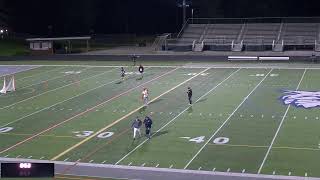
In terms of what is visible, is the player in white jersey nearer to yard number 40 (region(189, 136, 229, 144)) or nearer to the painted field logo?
the painted field logo

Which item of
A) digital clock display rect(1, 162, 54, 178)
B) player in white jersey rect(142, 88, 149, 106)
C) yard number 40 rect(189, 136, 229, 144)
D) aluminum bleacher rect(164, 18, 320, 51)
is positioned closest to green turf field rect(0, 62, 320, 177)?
yard number 40 rect(189, 136, 229, 144)

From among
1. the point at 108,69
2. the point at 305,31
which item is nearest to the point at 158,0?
the point at 305,31

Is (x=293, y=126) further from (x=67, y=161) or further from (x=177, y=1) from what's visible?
(x=177, y=1)

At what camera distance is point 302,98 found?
1244 inches

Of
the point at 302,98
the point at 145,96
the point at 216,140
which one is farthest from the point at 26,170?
the point at 302,98

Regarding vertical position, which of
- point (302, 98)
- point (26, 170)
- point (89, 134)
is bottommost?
point (89, 134)

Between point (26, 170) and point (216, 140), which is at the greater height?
point (26, 170)

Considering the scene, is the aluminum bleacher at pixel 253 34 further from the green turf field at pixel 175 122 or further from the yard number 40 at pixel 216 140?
the yard number 40 at pixel 216 140

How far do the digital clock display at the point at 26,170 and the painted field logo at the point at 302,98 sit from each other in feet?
65.4

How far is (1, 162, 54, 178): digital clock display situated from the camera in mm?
11711

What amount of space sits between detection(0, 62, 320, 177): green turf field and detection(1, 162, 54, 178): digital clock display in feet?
26.7

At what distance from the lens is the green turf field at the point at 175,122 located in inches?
808

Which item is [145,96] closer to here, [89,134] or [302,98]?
[89,134]

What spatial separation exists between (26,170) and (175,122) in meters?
15.3
